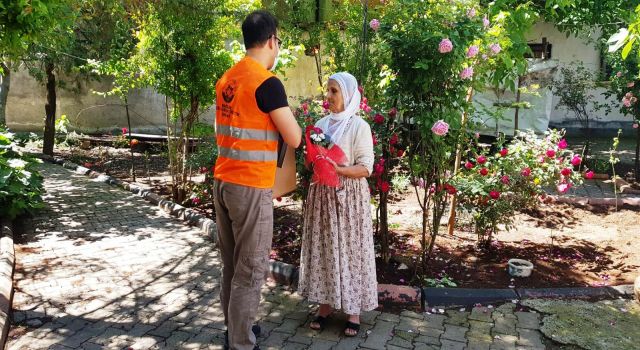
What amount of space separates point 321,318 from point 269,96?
1.89 metres

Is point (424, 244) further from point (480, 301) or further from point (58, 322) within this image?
point (58, 322)

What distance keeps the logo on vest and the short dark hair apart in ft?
0.82

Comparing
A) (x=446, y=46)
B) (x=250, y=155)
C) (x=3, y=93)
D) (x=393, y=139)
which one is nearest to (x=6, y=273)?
(x=250, y=155)

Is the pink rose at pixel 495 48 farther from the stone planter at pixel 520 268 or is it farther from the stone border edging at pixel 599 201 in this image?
the stone border edging at pixel 599 201

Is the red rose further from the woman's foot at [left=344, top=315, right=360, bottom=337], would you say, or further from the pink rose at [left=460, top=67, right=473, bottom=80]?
the woman's foot at [left=344, top=315, right=360, bottom=337]

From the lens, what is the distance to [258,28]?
3.17 meters

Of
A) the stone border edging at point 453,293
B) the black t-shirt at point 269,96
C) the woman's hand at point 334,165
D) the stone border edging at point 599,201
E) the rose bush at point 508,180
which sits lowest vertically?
the stone border edging at point 453,293

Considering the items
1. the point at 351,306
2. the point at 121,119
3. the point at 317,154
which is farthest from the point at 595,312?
the point at 121,119

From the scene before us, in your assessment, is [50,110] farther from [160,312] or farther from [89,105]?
[160,312]

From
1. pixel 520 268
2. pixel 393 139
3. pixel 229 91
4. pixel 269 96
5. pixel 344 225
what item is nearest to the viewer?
pixel 269 96

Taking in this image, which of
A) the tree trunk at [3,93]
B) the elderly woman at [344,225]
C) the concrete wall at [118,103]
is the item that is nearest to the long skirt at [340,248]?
the elderly woman at [344,225]

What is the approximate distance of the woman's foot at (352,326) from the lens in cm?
393

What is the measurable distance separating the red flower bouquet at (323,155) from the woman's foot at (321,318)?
1031 millimetres

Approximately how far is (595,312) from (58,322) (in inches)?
172
